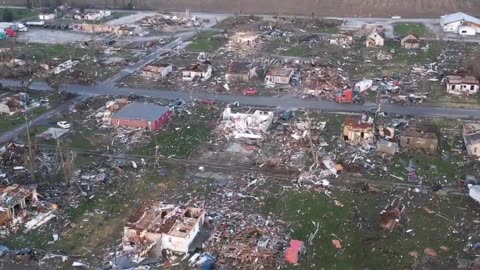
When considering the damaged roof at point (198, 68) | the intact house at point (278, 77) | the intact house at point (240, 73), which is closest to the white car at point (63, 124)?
the damaged roof at point (198, 68)

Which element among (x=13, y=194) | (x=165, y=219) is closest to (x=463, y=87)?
(x=165, y=219)

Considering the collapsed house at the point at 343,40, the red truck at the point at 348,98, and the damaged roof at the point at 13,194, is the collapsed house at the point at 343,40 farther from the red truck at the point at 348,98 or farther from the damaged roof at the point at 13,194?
the damaged roof at the point at 13,194

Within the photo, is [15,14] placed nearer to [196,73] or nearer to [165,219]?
[196,73]

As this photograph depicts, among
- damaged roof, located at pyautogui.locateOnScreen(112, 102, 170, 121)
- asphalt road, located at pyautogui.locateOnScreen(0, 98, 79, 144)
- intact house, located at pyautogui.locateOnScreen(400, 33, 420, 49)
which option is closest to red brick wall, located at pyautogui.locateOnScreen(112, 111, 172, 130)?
damaged roof, located at pyautogui.locateOnScreen(112, 102, 170, 121)

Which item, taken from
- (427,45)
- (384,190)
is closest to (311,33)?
(427,45)

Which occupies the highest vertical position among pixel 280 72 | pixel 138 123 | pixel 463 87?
pixel 463 87

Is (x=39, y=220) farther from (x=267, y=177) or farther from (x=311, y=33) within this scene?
(x=311, y=33)

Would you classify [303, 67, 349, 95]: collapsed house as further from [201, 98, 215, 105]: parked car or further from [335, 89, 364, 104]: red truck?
[201, 98, 215, 105]: parked car
